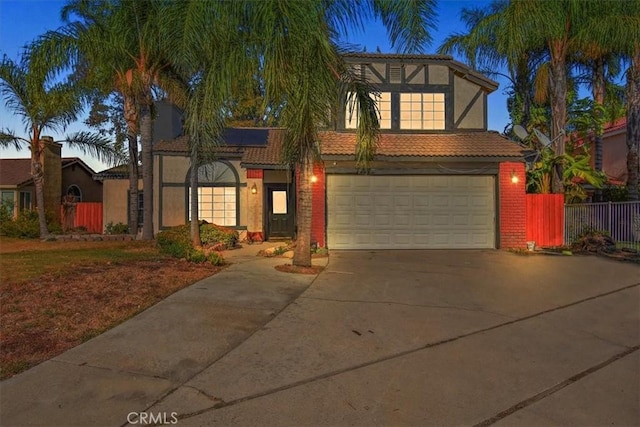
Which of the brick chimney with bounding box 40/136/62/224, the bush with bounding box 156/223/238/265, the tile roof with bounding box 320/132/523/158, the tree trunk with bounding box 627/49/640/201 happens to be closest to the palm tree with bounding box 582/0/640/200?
the tree trunk with bounding box 627/49/640/201

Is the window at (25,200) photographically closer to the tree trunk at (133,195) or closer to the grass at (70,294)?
the tree trunk at (133,195)

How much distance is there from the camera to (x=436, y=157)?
43.3 ft

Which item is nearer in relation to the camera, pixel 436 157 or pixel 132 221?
pixel 436 157

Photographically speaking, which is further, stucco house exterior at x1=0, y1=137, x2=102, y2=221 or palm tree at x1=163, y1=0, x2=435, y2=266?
stucco house exterior at x1=0, y1=137, x2=102, y2=221

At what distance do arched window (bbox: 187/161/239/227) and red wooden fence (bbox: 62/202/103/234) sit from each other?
9424mm

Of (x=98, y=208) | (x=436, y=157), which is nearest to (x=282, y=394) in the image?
(x=436, y=157)

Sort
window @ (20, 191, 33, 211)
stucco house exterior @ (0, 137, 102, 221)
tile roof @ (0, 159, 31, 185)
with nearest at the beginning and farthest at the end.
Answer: stucco house exterior @ (0, 137, 102, 221) → tile roof @ (0, 159, 31, 185) → window @ (20, 191, 33, 211)

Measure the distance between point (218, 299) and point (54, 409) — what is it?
332 cm

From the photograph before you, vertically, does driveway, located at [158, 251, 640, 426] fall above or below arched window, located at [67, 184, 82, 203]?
below

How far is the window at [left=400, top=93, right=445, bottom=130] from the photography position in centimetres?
1507

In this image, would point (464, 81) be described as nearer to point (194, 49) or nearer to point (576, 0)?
point (576, 0)

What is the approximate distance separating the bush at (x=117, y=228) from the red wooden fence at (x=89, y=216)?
165 inches

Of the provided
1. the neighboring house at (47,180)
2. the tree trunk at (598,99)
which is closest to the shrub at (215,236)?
the neighboring house at (47,180)

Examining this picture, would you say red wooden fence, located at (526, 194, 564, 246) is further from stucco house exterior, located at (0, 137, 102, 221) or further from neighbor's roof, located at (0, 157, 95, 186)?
neighbor's roof, located at (0, 157, 95, 186)
